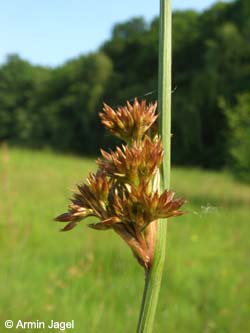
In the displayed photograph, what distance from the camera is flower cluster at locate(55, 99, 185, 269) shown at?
0.43m

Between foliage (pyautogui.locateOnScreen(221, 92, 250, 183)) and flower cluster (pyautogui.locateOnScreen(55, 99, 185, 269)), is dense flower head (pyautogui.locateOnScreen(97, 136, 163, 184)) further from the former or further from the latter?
foliage (pyautogui.locateOnScreen(221, 92, 250, 183))

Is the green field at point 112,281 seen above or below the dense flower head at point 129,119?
below

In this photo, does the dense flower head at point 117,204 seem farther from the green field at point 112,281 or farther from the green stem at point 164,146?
the green field at point 112,281

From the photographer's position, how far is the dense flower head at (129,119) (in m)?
0.45

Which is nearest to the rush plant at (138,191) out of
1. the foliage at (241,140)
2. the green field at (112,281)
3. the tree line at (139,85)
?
the green field at (112,281)

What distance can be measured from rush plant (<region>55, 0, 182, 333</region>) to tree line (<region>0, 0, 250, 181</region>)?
23.0 meters

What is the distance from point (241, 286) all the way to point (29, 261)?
156cm

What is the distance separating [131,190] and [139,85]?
27886 millimetres

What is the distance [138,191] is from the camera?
1.44ft

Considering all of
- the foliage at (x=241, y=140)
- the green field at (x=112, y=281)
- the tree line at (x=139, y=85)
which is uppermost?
the tree line at (x=139, y=85)

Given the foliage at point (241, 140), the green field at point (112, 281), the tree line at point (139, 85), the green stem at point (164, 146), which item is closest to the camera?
the green stem at point (164, 146)

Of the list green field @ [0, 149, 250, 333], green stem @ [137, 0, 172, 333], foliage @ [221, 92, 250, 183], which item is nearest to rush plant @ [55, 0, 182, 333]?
green stem @ [137, 0, 172, 333]

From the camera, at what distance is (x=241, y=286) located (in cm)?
364

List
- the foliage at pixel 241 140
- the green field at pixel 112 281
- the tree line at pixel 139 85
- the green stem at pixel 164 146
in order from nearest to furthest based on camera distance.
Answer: the green stem at pixel 164 146
the green field at pixel 112 281
the foliage at pixel 241 140
the tree line at pixel 139 85
